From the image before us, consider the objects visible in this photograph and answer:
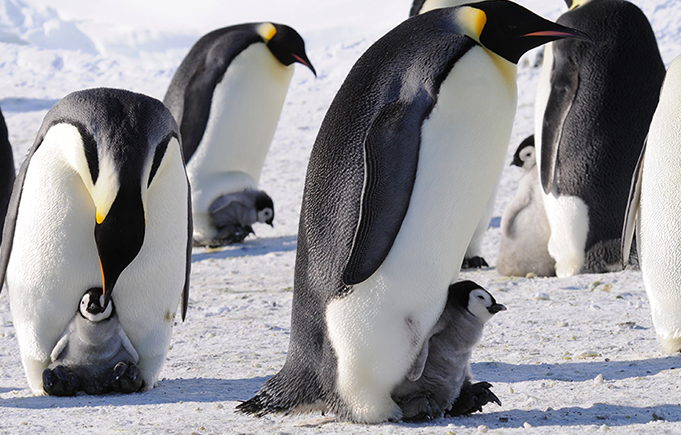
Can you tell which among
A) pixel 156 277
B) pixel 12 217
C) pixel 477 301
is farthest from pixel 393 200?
pixel 12 217

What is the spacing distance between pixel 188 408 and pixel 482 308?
3.32 feet

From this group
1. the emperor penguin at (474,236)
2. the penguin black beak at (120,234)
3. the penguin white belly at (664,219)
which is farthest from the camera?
the emperor penguin at (474,236)

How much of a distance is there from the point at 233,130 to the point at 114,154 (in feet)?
13.9

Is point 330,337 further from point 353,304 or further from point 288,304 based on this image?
point 288,304

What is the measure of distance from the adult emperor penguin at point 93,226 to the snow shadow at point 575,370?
122cm

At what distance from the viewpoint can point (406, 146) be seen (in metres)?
2.19

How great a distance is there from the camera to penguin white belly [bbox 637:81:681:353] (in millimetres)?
2969

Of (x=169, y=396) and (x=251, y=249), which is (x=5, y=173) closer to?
(x=169, y=396)

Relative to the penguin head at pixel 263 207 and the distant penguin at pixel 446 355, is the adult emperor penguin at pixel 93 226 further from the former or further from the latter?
the penguin head at pixel 263 207

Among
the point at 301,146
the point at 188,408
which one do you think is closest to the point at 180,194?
the point at 188,408

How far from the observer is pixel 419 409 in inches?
88.3

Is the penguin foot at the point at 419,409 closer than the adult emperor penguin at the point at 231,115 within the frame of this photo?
Yes

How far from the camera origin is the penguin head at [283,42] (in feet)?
22.8

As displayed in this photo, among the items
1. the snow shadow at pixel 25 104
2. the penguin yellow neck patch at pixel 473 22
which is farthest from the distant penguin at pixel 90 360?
the snow shadow at pixel 25 104
